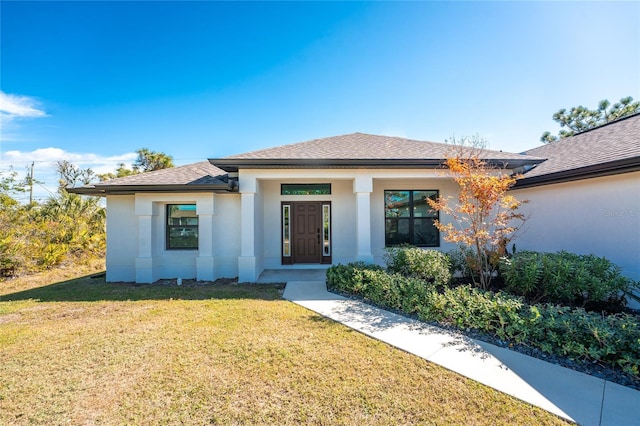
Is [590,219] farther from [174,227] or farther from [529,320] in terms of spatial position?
[174,227]

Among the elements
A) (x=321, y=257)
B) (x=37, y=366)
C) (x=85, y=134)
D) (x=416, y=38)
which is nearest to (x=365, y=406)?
(x=37, y=366)

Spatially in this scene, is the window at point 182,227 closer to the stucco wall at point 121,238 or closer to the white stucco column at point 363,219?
the stucco wall at point 121,238

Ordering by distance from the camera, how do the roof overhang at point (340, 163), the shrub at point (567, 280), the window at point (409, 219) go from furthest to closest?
the window at point (409, 219) < the roof overhang at point (340, 163) < the shrub at point (567, 280)

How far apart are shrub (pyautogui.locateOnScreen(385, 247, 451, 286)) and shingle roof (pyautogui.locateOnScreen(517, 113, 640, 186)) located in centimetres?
379

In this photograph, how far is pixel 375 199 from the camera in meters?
9.90

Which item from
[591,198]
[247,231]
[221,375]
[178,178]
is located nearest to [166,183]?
[178,178]

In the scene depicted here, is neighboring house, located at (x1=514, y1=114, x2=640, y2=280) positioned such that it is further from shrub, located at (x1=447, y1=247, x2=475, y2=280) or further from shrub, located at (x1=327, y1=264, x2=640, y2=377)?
shrub, located at (x1=447, y1=247, x2=475, y2=280)

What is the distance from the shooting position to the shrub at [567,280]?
192 inches

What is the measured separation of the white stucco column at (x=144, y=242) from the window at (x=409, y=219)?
8.21 meters

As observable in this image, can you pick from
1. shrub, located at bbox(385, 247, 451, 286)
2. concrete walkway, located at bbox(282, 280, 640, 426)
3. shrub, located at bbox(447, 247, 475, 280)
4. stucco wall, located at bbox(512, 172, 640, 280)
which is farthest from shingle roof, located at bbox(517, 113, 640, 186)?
concrete walkway, located at bbox(282, 280, 640, 426)

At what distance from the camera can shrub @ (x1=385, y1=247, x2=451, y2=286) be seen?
243 inches

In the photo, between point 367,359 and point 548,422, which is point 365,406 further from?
point 548,422

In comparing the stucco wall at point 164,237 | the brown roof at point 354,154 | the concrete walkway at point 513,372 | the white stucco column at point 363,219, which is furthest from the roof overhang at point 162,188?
the concrete walkway at point 513,372

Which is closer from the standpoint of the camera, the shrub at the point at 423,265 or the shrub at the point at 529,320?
the shrub at the point at 529,320
